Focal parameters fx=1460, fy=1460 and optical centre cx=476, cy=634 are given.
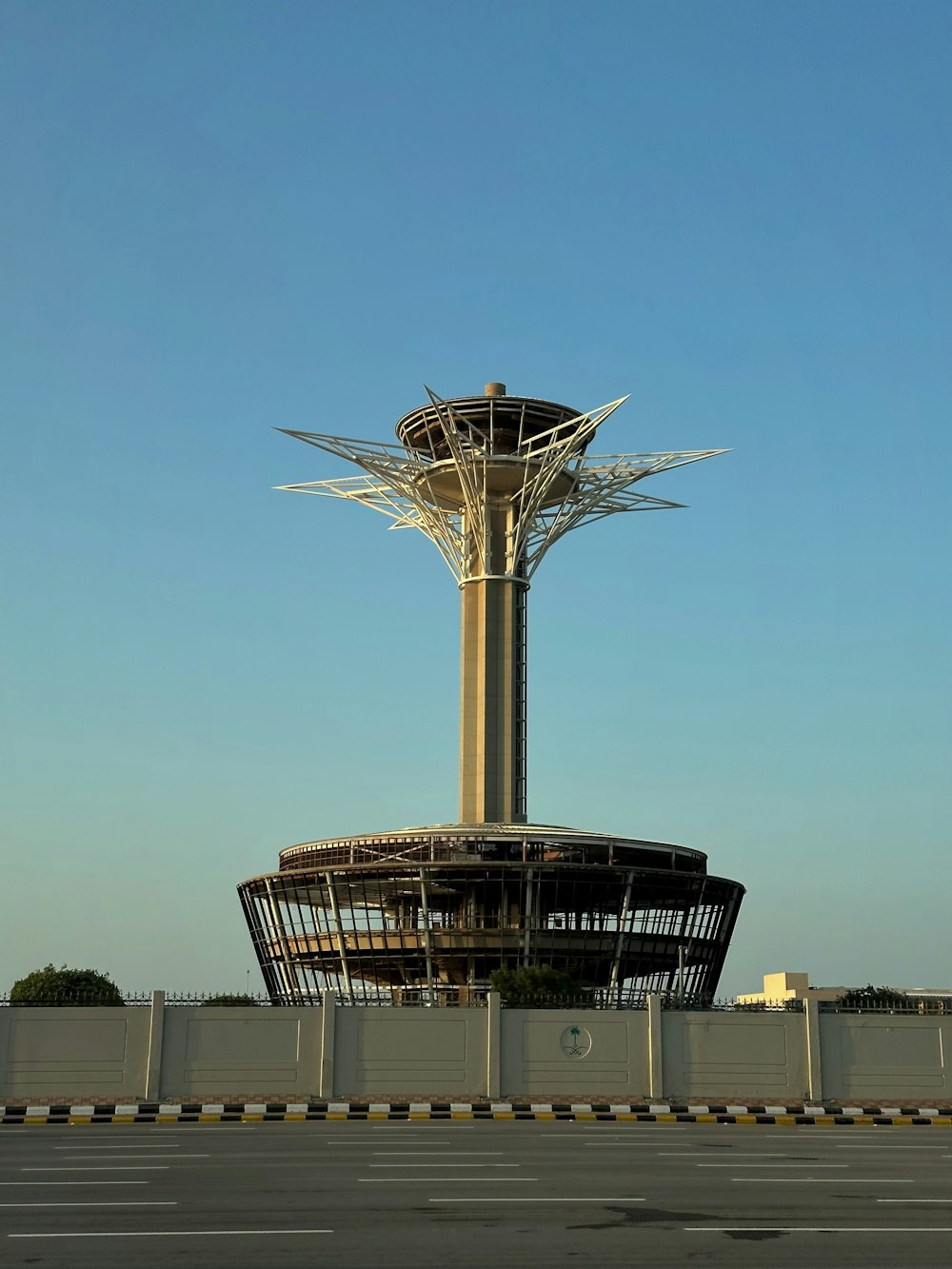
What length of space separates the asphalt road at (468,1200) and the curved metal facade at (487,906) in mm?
57253

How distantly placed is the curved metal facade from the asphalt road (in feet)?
188

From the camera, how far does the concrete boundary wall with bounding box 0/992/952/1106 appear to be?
4425 cm

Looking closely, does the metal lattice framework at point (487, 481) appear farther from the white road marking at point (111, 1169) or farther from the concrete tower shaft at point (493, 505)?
the white road marking at point (111, 1169)

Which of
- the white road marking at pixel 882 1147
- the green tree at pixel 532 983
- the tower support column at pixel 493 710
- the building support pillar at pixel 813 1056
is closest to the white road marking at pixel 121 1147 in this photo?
the white road marking at pixel 882 1147

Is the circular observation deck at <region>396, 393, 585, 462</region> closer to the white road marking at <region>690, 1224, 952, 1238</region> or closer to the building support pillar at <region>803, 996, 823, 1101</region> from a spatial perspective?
the building support pillar at <region>803, 996, 823, 1101</region>

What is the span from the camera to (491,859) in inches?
3684

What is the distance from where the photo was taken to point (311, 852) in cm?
9856

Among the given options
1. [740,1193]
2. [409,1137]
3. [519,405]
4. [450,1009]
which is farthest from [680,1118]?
[519,405]

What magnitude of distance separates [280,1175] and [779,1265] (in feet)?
36.9

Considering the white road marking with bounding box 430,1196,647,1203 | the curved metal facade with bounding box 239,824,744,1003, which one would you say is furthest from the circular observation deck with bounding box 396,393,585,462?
the white road marking with bounding box 430,1196,647,1203

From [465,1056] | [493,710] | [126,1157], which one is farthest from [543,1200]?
[493,710]

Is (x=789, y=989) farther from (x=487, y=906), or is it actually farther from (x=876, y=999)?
(x=487, y=906)

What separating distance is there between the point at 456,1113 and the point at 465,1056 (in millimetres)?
3279

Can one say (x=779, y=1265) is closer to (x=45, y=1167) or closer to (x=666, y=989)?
(x=45, y=1167)
